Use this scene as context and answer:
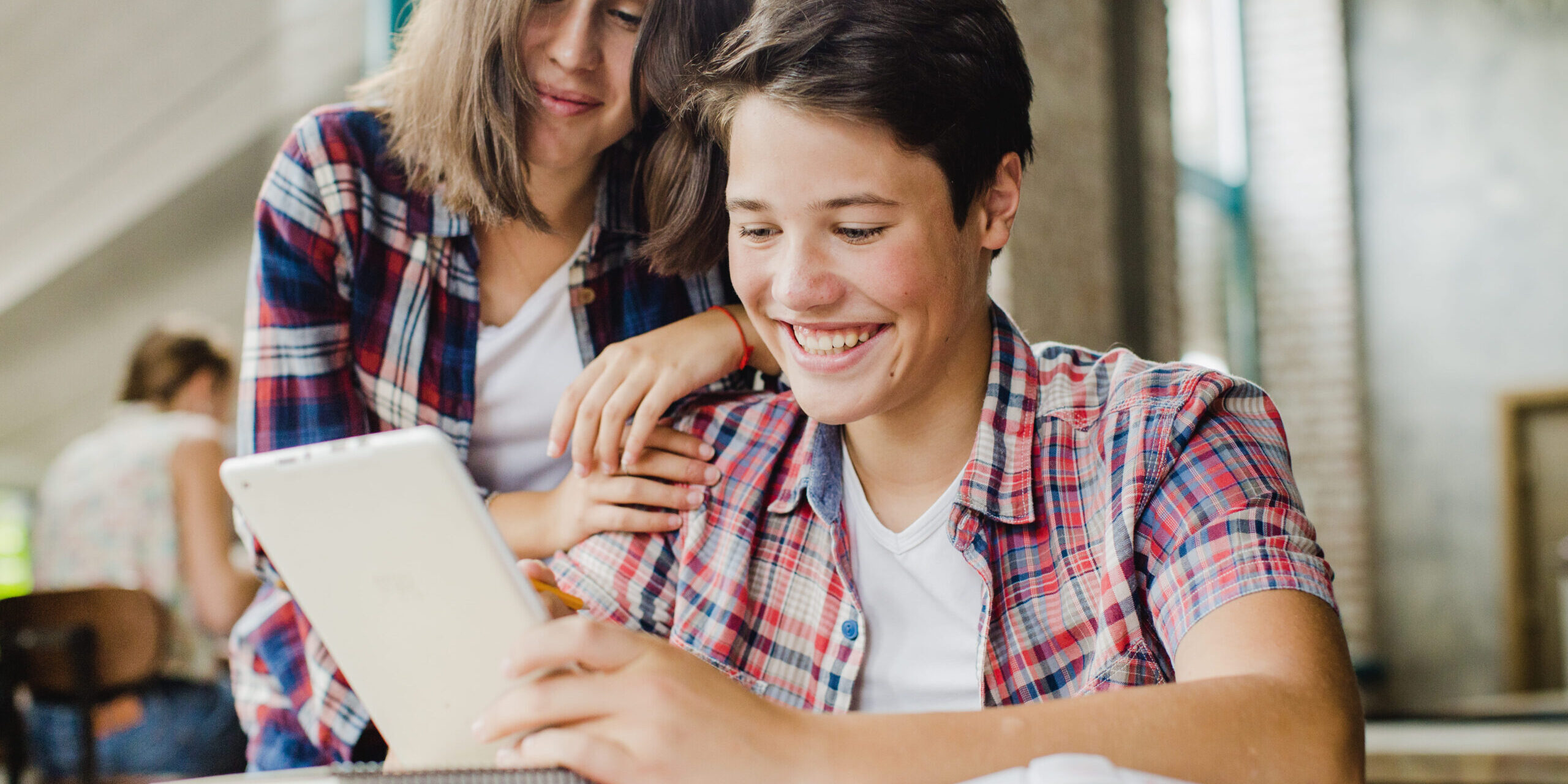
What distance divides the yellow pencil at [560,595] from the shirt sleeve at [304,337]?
0.42m

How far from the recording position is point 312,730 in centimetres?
149

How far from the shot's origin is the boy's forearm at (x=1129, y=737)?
800 millimetres

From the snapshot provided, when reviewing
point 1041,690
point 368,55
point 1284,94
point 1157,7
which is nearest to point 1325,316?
point 1284,94

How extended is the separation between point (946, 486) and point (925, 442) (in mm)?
52

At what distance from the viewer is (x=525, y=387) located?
156cm

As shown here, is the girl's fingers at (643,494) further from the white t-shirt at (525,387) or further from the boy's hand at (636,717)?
the boy's hand at (636,717)

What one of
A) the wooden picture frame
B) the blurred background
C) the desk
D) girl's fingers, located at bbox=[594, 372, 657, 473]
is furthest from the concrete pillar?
the wooden picture frame

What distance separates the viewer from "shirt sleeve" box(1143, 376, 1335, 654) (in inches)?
38.9

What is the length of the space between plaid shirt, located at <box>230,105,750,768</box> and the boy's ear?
16.5 inches

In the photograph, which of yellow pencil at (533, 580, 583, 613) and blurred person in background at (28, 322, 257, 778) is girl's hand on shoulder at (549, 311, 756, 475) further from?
blurred person in background at (28, 322, 257, 778)

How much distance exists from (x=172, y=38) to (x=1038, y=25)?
260 centimetres

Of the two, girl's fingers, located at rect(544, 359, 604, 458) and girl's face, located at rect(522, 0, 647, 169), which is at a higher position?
girl's face, located at rect(522, 0, 647, 169)

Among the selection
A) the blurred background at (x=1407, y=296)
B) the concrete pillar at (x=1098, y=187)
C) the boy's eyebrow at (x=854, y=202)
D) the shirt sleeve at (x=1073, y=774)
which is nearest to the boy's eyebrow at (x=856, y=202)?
the boy's eyebrow at (x=854, y=202)

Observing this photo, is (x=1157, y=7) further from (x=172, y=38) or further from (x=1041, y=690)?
(x=1041, y=690)
